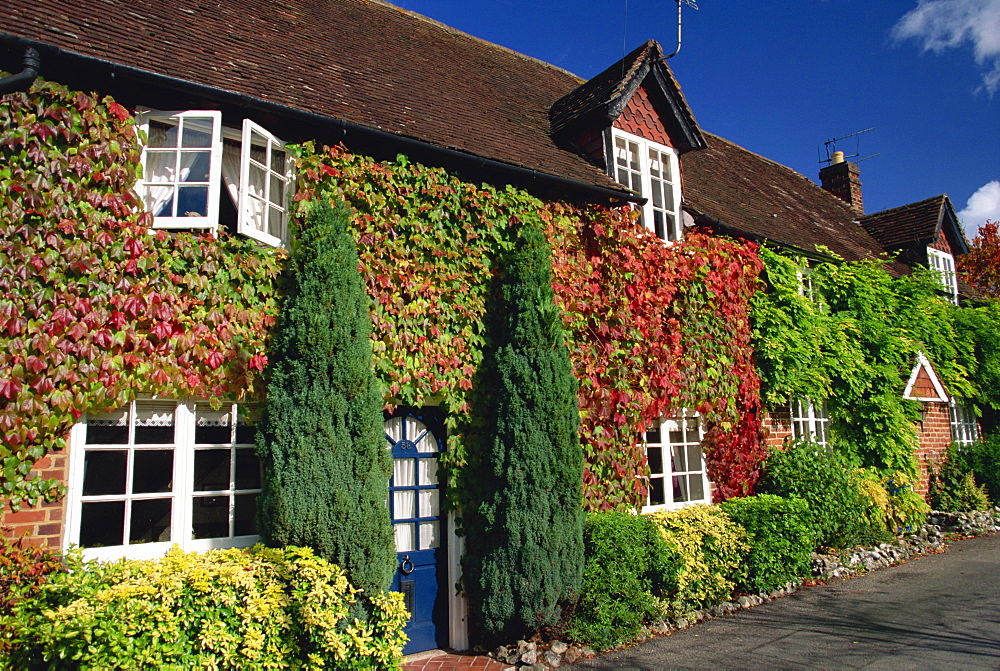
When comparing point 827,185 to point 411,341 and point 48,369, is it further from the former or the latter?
point 48,369

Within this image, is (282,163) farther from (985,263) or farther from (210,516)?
(985,263)

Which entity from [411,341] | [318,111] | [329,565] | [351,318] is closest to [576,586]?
[329,565]

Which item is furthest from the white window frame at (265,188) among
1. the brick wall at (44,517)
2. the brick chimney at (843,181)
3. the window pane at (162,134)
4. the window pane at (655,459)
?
the brick chimney at (843,181)

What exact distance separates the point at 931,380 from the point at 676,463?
7577 mm

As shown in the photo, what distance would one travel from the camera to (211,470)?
6.20 m

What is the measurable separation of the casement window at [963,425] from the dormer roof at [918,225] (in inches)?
170

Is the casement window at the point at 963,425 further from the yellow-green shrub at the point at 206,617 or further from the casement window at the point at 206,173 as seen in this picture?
the casement window at the point at 206,173

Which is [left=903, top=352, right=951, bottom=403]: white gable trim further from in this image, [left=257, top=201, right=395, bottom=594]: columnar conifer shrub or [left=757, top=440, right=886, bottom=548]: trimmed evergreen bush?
[left=257, top=201, right=395, bottom=594]: columnar conifer shrub

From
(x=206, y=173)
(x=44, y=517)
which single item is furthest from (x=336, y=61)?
(x=44, y=517)

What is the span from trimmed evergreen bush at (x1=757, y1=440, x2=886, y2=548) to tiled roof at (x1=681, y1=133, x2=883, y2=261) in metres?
3.85

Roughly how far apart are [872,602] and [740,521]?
1.83 m

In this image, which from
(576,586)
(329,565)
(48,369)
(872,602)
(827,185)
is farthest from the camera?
(827,185)

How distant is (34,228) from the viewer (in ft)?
18.1

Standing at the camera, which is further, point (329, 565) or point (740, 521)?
point (740, 521)
